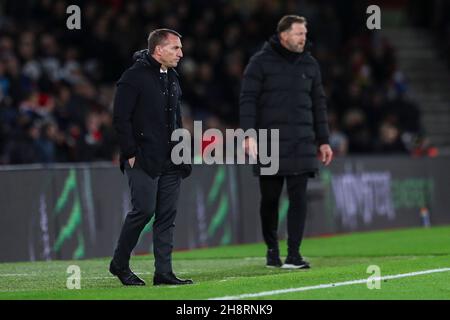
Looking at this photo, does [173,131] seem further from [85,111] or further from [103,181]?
[85,111]

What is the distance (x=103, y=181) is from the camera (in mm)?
16594

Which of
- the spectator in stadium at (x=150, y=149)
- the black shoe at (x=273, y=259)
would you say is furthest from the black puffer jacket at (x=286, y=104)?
the spectator in stadium at (x=150, y=149)

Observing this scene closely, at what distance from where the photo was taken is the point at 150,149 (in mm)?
10484

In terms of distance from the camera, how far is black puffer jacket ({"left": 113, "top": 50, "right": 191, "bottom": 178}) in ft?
34.0

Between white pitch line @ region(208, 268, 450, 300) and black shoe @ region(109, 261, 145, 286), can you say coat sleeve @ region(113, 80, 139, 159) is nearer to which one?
black shoe @ region(109, 261, 145, 286)

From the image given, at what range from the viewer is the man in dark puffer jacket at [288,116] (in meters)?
12.5

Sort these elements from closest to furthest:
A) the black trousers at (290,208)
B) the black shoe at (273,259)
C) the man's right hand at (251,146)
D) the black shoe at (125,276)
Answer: the black shoe at (125,276), the man's right hand at (251,146), the black trousers at (290,208), the black shoe at (273,259)

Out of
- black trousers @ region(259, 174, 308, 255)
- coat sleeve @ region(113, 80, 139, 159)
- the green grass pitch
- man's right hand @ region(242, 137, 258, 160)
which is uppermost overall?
coat sleeve @ region(113, 80, 139, 159)

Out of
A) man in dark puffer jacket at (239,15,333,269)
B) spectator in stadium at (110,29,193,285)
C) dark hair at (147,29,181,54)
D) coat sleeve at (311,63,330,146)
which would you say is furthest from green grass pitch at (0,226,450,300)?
dark hair at (147,29,181,54)

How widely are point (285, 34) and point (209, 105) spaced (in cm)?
1049

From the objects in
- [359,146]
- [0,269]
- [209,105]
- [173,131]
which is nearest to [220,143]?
[209,105]

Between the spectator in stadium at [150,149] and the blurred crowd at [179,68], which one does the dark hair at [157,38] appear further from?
the blurred crowd at [179,68]

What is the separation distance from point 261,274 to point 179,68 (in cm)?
1174

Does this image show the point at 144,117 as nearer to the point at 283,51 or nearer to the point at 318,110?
the point at 283,51
